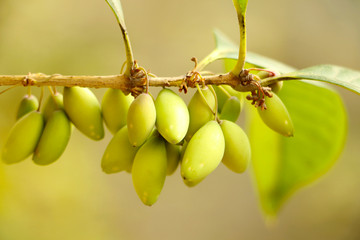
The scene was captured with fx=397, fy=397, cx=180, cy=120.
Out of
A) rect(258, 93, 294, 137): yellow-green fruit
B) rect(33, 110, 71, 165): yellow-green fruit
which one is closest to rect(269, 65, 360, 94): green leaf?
rect(258, 93, 294, 137): yellow-green fruit

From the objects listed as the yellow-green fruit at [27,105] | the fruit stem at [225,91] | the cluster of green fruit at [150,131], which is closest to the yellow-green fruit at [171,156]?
the cluster of green fruit at [150,131]

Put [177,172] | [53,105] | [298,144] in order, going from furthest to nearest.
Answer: [177,172] → [298,144] → [53,105]

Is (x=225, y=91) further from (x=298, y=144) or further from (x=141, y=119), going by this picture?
(x=298, y=144)

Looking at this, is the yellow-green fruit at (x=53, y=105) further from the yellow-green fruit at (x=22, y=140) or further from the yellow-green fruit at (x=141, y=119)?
the yellow-green fruit at (x=141, y=119)

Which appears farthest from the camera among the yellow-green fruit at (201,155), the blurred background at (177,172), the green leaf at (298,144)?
the blurred background at (177,172)

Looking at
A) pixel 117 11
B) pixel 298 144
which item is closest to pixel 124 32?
pixel 117 11

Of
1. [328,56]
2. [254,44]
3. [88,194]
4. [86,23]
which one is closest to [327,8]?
[328,56]

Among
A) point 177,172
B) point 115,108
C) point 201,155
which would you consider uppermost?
point 177,172
